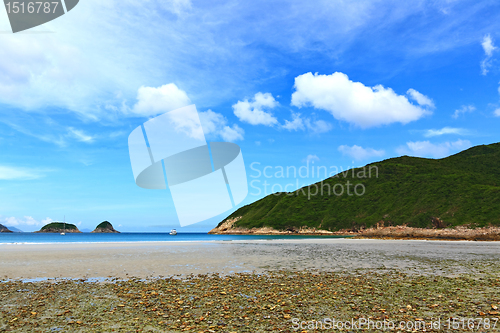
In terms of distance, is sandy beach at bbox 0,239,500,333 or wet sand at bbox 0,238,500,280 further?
wet sand at bbox 0,238,500,280

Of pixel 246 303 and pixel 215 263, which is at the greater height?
pixel 246 303

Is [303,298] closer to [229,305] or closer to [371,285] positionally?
[229,305]

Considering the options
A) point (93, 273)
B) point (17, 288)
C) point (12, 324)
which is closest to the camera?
point (12, 324)

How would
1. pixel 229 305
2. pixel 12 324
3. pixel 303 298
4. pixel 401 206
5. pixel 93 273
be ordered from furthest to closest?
pixel 401 206, pixel 93 273, pixel 303 298, pixel 229 305, pixel 12 324

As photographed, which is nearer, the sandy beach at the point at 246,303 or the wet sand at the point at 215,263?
the sandy beach at the point at 246,303

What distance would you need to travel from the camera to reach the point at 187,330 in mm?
9422

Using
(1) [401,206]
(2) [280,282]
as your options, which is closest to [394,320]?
(2) [280,282]

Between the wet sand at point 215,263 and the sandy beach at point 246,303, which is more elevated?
the sandy beach at point 246,303

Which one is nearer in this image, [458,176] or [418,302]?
[418,302]

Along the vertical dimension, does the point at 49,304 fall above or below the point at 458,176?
below

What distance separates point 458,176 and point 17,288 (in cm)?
23896

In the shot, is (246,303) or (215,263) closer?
(246,303)

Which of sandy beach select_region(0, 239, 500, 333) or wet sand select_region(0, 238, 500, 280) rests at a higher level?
sandy beach select_region(0, 239, 500, 333)

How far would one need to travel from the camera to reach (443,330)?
940 cm
